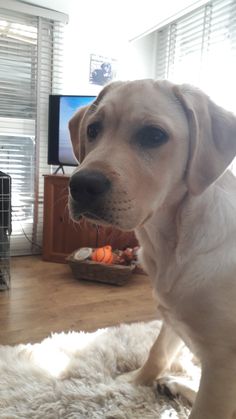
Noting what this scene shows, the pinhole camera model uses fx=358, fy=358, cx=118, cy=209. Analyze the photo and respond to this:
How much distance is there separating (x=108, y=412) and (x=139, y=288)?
126 cm

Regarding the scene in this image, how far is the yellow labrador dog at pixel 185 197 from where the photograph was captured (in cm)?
82

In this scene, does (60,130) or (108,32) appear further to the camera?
(108,32)

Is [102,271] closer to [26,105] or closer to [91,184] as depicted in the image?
[26,105]

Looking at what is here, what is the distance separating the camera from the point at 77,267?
2.46m

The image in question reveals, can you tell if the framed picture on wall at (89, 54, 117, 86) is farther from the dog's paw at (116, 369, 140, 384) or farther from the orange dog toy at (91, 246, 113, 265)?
the dog's paw at (116, 369, 140, 384)

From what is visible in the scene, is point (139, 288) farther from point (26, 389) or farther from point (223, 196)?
point (223, 196)

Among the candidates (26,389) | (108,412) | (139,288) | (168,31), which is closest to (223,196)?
(108,412)

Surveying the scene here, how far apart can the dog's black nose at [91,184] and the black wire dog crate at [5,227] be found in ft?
5.47

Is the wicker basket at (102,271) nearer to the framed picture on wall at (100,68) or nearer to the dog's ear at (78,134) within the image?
the dog's ear at (78,134)

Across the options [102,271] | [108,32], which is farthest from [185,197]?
[108,32]

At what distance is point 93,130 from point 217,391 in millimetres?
729

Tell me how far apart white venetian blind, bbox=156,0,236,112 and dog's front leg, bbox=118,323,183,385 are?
1762 mm

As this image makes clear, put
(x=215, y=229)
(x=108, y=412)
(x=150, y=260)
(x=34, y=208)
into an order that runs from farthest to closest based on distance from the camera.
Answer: (x=34, y=208) → (x=108, y=412) → (x=150, y=260) → (x=215, y=229)

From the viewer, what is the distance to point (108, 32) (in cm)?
309
